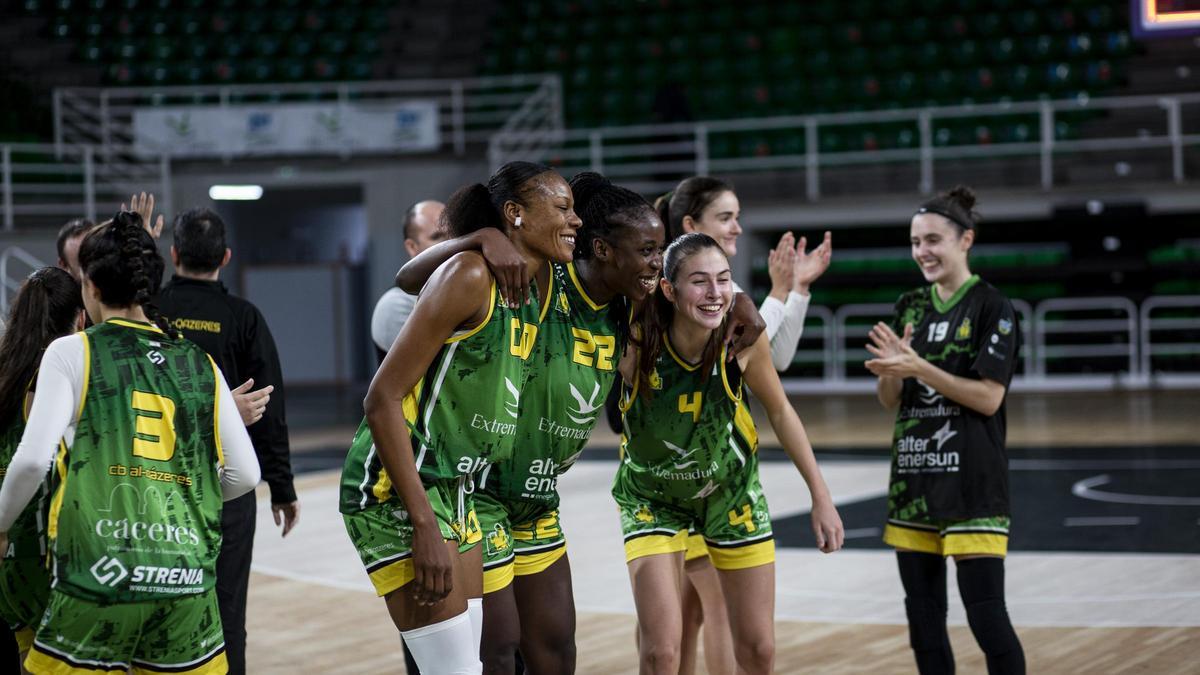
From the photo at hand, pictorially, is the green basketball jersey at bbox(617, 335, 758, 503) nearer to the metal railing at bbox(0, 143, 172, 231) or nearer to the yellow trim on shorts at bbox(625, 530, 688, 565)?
the yellow trim on shorts at bbox(625, 530, 688, 565)

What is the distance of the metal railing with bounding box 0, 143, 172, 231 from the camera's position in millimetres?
16281

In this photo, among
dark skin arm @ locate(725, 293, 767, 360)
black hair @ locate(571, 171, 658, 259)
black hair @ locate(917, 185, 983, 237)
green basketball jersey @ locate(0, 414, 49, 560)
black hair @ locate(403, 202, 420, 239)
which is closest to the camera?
black hair @ locate(571, 171, 658, 259)

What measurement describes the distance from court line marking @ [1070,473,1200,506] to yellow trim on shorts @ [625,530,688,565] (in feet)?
18.7

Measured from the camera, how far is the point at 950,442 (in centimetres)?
451

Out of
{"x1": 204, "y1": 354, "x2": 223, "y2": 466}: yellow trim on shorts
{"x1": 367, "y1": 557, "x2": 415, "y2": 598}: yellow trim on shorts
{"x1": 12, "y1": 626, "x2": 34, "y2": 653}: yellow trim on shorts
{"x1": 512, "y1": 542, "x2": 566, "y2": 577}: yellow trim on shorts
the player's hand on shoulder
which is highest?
the player's hand on shoulder

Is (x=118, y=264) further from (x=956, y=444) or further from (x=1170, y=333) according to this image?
(x=1170, y=333)

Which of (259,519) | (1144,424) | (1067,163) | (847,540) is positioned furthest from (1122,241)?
(259,519)

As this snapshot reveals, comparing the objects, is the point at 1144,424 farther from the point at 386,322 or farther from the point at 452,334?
the point at 452,334

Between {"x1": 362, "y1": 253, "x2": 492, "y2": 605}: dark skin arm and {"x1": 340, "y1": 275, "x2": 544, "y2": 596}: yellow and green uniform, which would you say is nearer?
{"x1": 362, "y1": 253, "x2": 492, "y2": 605}: dark skin arm

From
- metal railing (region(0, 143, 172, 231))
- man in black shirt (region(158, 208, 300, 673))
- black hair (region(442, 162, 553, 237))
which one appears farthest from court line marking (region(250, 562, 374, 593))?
metal railing (region(0, 143, 172, 231))

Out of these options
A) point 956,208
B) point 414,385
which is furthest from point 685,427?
point 956,208

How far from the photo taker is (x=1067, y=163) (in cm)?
1669

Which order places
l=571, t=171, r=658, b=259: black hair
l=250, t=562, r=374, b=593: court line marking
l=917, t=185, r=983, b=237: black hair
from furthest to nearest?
l=250, t=562, r=374, b=593: court line marking → l=917, t=185, r=983, b=237: black hair → l=571, t=171, r=658, b=259: black hair

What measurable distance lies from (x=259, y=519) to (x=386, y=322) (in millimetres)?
4935
